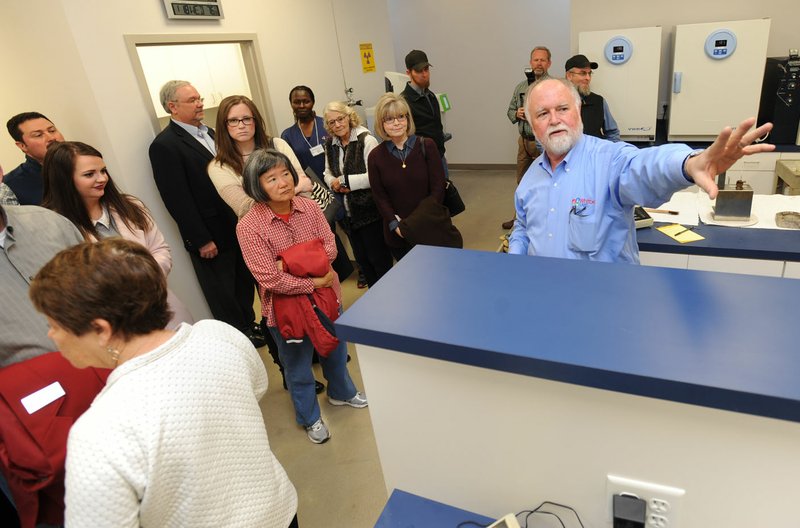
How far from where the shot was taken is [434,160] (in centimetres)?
275

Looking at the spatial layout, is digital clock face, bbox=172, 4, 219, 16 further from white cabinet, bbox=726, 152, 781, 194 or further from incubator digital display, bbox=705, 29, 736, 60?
white cabinet, bbox=726, 152, 781, 194

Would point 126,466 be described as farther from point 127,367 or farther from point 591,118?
point 591,118

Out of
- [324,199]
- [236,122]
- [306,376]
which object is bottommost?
[306,376]

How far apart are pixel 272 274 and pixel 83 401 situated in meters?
0.78

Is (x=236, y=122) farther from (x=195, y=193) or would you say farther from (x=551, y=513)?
(x=551, y=513)

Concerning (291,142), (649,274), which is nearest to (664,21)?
(291,142)

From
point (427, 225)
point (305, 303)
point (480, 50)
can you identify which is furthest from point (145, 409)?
point (480, 50)

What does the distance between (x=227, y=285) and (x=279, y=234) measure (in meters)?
1.36

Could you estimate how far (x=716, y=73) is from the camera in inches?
139

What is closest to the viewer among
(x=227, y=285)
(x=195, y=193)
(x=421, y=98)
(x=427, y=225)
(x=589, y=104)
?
(x=427, y=225)

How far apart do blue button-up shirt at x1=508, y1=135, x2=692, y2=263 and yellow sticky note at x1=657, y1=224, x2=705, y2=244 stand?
706 millimetres

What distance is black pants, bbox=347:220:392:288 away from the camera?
3.16 metres

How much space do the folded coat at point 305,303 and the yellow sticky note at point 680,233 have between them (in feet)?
5.28

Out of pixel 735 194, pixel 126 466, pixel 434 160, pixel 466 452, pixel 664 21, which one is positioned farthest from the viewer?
pixel 664 21
